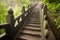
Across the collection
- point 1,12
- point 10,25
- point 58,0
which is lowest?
point 10,25

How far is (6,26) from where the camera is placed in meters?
6.62

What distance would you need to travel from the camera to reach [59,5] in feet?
29.1

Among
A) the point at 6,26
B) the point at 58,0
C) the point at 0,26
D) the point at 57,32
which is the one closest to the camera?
the point at 0,26

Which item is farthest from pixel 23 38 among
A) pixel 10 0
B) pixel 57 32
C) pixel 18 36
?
pixel 10 0

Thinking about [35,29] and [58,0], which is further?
[58,0]

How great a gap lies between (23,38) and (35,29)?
156cm

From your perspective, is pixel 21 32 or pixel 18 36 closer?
pixel 18 36

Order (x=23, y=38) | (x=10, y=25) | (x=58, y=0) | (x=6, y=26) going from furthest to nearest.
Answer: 1. (x=58, y=0)
2. (x=23, y=38)
3. (x=10, y=25)
4. (x=6, y=26)

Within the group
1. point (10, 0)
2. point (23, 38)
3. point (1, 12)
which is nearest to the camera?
point (23, 38)

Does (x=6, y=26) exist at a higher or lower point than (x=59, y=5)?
lower

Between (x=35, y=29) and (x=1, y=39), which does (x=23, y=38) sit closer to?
(x=35, y=29)

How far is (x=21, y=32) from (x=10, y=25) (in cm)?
214

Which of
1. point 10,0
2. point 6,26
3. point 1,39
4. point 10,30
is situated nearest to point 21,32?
point 10,30

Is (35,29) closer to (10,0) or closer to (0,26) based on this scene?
(0,26)
